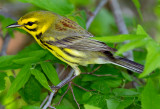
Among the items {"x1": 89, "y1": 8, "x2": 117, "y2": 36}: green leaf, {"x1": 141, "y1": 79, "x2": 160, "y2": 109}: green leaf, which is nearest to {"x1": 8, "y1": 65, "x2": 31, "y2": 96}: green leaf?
{"x1": 141, "y1": 79, "x2": 160, "y2": 109}: green leaf

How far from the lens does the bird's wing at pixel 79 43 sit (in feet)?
9.40

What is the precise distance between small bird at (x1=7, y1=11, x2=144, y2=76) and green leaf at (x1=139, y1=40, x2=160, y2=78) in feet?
3.56

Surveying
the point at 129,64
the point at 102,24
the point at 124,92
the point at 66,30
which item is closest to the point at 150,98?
the point at 124,92

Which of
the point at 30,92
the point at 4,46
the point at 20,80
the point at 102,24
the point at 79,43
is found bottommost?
the point at 30,92

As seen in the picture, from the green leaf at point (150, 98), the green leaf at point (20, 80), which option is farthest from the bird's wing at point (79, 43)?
the green leaf at point (150, 98)

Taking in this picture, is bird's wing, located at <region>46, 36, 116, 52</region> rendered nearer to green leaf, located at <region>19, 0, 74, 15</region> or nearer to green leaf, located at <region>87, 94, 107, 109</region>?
green leaf, located at <region>19, 0, 74, 15</region>

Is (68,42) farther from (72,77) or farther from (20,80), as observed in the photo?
(20,80)

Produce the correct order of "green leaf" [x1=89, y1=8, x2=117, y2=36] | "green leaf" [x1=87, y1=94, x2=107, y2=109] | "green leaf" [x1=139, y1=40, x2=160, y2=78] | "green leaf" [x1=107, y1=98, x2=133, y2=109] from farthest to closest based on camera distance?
"green leaf" [x1=89, y1=8, x2=117, y2=36]
"green leaf" [x1=87, y1=94, x2=107, y2=109]
"green leaf" [x1=107, y1=98, x2=133, y2=109]
"green leaf" [x1=139, y1=40, x2=160, y2=78]

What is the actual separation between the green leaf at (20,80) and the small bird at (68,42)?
1.53 ft

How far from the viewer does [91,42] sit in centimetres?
290

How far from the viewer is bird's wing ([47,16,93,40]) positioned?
2.98 metres

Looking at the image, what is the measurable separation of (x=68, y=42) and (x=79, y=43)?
0.13m

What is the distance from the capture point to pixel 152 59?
1680 millimetres

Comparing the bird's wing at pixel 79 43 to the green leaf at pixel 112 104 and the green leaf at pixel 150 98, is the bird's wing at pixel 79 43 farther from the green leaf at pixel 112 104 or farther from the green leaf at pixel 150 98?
the green leaf at pixel 150 98
